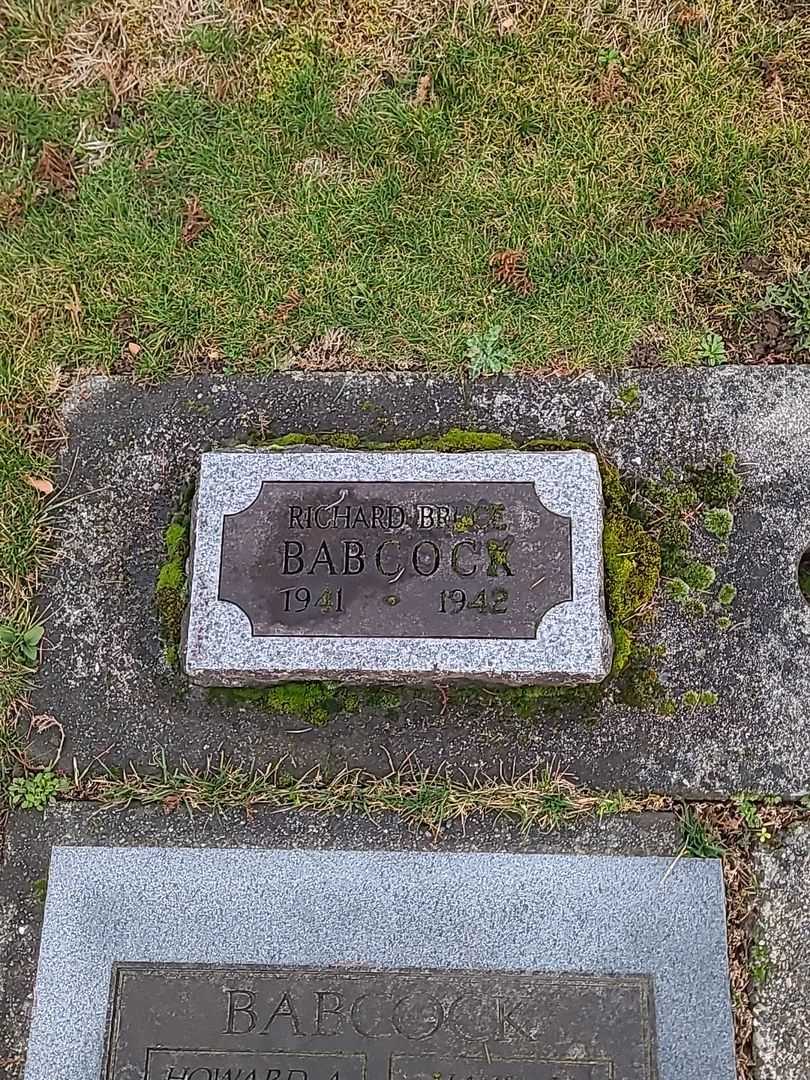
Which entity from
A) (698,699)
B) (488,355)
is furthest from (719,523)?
(488,355)

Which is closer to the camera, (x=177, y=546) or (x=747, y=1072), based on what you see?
(x=747, y=1072)

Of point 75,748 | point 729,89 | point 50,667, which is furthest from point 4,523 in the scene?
point 729,89

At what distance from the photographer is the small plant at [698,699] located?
276 cm

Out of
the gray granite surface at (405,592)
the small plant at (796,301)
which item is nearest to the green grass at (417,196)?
the small plant at (796,301)

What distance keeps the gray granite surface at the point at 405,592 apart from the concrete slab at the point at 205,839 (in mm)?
422

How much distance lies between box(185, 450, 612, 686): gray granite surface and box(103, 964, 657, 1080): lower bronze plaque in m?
0.81

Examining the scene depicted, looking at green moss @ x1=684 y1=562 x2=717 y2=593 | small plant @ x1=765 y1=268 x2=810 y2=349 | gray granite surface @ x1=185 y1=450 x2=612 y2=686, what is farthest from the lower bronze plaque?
small plant @ x1=765 y1=268 x2=810 y2=349

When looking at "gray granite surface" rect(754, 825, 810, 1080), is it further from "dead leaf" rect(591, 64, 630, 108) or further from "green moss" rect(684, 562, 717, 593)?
"dead leaf" rect(591, 64, 630, 108)

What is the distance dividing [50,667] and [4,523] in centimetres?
51

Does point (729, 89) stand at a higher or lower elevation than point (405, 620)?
higher

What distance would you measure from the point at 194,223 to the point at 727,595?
2209 mm

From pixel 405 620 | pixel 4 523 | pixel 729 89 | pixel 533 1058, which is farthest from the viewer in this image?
pixel 729 89

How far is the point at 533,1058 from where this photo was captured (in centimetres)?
239

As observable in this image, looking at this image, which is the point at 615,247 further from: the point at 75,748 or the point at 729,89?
the point at 75,748
